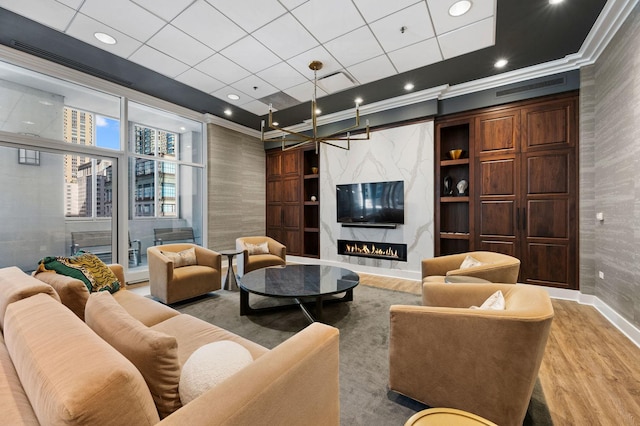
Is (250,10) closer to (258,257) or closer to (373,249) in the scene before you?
(258,257)

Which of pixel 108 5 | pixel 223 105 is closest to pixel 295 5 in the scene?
pixel 108 5

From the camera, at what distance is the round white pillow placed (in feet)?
2.97

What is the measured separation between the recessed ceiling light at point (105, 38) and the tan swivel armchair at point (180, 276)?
99.0 inches

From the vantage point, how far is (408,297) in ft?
12.2

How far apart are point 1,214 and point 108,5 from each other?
2.97 m

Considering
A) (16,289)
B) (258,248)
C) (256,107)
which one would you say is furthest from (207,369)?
(256,107)

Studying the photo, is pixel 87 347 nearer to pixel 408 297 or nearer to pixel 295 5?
pixel 295 5

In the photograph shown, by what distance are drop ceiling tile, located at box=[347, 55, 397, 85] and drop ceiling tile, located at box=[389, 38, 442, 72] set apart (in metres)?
0.10

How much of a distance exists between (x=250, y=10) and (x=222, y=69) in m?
1.29

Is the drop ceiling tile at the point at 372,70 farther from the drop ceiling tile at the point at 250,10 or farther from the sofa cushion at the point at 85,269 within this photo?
the sofa cushion at the point at 85,269

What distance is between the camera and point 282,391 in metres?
0.89

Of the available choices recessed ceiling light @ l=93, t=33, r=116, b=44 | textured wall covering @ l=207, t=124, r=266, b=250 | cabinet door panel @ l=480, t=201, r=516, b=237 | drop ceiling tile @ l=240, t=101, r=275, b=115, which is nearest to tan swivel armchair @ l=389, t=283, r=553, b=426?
cabinet door panel @ l=480, t=201, r=516, b=237

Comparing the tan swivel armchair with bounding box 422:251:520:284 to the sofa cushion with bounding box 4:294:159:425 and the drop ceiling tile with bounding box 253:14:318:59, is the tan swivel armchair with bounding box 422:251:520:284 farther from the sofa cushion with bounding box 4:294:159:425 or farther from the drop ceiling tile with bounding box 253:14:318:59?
the drop ceiling tile with bounding box 253:14:318:59

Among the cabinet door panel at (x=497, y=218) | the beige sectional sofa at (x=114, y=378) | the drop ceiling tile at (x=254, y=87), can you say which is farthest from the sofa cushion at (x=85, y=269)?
the cabinet door panel at (x=497, y=218)
